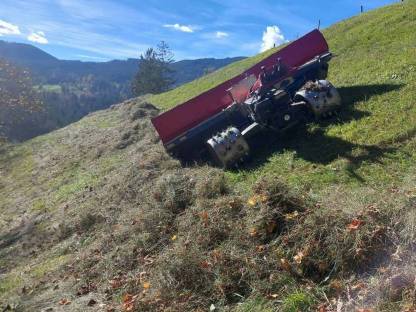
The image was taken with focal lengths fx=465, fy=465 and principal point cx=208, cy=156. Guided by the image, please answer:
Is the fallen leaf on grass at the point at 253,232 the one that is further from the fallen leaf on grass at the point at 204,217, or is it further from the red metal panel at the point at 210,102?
the red metal panel at the point at 210,102

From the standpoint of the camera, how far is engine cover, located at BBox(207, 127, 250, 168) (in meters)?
12.6

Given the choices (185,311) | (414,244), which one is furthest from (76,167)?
(414,244)

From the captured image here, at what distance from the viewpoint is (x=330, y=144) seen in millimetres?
12117

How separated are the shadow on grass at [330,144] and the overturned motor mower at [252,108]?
1.30ft

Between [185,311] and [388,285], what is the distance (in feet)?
9.69

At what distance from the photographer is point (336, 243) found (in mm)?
6734

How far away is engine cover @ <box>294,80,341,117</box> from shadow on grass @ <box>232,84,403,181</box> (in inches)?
20.8

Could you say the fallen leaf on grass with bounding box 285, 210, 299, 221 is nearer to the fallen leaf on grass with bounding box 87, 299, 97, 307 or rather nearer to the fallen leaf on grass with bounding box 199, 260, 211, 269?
the fallen leaf on grass with bounding box 199, 260, 211, 269

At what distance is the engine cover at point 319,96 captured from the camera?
1299cm

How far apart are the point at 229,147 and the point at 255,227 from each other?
5.10 m

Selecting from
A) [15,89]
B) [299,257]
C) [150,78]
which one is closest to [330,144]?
→ [299,257]

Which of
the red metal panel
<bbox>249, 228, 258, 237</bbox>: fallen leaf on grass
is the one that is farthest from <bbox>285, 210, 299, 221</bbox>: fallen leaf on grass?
the red metal panel

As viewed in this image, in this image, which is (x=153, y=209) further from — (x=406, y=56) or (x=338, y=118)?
(x=406, y=56)

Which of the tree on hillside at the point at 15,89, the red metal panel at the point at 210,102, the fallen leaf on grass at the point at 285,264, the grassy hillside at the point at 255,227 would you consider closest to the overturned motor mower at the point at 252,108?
the red metal panel at the point at 210,102
